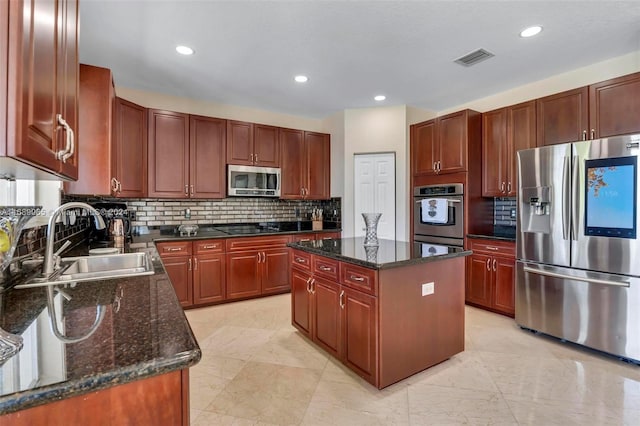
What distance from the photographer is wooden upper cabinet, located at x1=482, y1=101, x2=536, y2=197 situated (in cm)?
352

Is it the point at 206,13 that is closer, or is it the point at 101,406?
the point at 101,406

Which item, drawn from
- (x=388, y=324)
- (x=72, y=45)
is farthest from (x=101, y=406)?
(x=388, y=324)

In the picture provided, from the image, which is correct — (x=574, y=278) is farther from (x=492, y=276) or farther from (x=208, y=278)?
(x=208, y=278)

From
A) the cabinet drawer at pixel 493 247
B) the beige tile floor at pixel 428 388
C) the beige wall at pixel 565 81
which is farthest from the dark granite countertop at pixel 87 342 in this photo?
the beige wall at pixel 565 81

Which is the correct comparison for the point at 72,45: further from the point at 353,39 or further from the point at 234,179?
the point at 234,179

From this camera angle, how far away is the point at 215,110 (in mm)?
4367

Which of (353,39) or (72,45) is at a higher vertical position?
(353,39)

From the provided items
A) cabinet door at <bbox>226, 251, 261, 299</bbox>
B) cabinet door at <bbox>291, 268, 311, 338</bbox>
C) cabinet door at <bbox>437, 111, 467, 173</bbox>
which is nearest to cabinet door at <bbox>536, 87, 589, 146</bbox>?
cabinet door at <bbox>437, 111, 467, 173</bbox>

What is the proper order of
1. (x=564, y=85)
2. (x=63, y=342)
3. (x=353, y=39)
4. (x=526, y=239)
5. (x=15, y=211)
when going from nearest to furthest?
(x=63, y=342) → (x=15, y=211) → (x=353, y=39) → (x=526, y=239) → (x=564, y=85)

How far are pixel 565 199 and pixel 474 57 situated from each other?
1577mm

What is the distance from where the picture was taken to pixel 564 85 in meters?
3.45

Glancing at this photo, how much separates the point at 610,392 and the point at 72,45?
355 centimetres

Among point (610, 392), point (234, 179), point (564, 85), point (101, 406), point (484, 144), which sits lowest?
point (610, 392)

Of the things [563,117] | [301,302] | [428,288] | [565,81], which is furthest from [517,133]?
[301,302]
